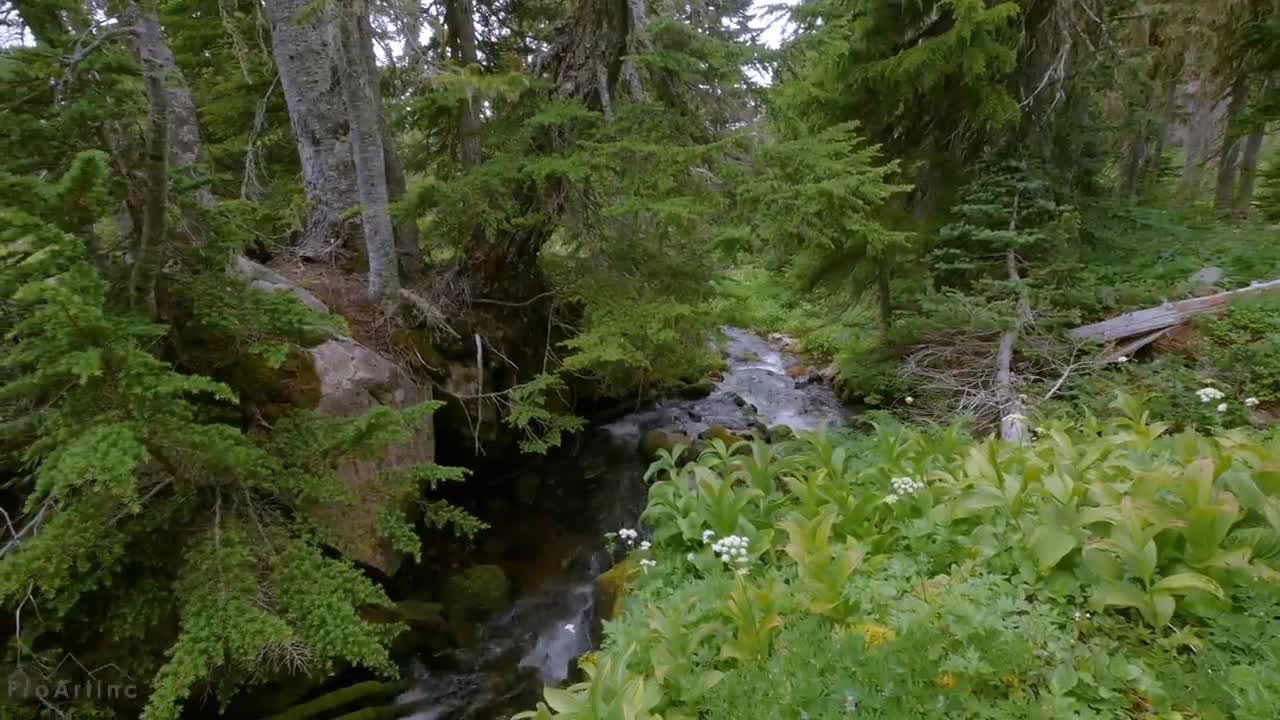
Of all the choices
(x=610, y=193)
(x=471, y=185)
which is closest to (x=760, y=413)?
(x=610, y=193)

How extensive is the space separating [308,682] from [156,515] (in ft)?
5.96

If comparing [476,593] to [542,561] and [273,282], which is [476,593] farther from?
[273,282]

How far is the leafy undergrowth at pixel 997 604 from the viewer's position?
2236 millimetres

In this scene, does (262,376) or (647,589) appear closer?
(647,589)

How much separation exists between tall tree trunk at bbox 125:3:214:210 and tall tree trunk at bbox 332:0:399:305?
53.1 inches

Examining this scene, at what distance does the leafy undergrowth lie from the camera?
7.34ft

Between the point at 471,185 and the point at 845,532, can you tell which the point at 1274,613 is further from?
the point at 471,185

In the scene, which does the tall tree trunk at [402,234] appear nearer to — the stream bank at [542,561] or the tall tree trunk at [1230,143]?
the stream bank at [542,561]

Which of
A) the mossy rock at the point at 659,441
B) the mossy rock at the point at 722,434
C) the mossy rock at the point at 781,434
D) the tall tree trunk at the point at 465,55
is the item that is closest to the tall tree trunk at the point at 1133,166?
the mossy rock at the point at 781,434

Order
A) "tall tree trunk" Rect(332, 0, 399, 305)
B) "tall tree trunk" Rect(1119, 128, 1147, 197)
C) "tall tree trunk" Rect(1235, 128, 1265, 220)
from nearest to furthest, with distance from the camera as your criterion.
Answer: "tall tree trunk" Rect(332, 0, 399, 305)
"tall tree trunk" Rect(1235, 128, 1265, 220)
"tall tree trunk" Rect(1119, 128, 1147, 197)

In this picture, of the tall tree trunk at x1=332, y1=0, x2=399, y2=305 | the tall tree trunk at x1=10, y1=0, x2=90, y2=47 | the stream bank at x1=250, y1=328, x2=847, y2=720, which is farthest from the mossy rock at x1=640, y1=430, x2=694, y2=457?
the tall tree trunk at x1=10, y1=0, x2=90, y2=47

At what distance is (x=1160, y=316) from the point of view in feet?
22.4

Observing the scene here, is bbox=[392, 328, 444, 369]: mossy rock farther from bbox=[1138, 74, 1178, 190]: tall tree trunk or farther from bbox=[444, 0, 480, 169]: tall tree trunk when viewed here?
bbox=[1138, 74, 1178, 190]: tall tree trunk

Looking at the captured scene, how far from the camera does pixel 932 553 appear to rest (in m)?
3.28
